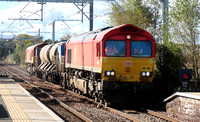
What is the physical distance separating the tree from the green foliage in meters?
0.44

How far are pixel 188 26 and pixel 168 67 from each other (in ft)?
8.17

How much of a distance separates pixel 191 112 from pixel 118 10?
47.0ft

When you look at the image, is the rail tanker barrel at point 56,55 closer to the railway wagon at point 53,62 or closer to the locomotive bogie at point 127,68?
the railway wagon at point 53,62

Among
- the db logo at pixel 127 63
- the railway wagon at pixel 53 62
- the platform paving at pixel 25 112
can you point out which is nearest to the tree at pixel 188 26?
the db logo at pixel 127 63

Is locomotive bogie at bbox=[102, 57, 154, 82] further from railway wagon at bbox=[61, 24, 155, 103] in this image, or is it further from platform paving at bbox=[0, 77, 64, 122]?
platform paving at bbox=[0, 77, 64, 122]

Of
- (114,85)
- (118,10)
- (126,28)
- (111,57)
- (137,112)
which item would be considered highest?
(118,10)

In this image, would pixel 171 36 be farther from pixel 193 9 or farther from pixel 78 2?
pixel 78 2

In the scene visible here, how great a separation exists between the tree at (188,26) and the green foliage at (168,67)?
44cm

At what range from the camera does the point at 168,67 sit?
60.2 ft

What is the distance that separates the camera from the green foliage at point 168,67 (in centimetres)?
1777

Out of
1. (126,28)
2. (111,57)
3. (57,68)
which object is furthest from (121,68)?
(57,68)

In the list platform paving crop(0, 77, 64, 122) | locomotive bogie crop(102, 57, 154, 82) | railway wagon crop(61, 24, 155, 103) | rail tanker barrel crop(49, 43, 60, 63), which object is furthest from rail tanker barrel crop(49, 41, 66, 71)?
locomotive bogie crop(102, 57, 154, 82)

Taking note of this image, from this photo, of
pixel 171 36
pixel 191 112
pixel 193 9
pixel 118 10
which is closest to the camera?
pixel 191 112

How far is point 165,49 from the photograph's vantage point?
727 inches
